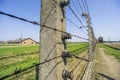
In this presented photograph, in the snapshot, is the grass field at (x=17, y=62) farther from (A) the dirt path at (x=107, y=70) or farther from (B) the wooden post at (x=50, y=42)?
(A) the dirt path at (x=107, y=70)

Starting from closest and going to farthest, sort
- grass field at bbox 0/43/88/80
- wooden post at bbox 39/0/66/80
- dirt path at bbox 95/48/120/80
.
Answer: wooden post at bbox 39/0/66/80, grass field at bbox 0/43/88/80, dirt path at bbox 95/48/120/80

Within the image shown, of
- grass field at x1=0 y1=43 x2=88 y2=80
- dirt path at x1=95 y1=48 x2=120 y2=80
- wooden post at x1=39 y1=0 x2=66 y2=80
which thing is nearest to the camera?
wooden post at x1=39 y1=0 x2=66 y2=80

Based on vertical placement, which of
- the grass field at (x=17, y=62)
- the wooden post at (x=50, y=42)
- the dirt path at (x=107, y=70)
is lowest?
the dirt path at (x=107, y=70)

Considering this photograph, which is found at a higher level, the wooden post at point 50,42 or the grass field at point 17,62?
the wooden post at point 50,42

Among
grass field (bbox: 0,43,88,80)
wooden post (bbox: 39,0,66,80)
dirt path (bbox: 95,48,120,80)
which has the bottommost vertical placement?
dirt path (bbox: 95,48,120,80)

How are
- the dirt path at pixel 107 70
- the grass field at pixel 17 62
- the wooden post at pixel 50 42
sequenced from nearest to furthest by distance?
the wooden post at pixel 50 42 < the grass field at pixel 17 62 < the dirt path at pixel 107 70

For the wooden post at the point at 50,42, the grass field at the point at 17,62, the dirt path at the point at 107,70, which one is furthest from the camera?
the dirt path at the point at 107,70

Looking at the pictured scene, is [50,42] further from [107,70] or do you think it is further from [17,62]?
[17,62]

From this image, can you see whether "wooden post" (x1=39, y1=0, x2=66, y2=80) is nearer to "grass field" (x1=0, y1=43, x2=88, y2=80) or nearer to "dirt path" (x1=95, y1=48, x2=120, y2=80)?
"grass field" (x1=0, y1=43, x2=88, y2=80)

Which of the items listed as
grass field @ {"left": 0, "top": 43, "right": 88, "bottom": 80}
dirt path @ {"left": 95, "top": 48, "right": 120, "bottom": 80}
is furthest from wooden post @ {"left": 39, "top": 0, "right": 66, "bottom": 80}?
dirt path @ {"left": 95, "top": 48, "right": 120, "bottom": 80}

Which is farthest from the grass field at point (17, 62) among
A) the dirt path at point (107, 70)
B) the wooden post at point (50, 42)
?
the dirt path at point (107, 70)

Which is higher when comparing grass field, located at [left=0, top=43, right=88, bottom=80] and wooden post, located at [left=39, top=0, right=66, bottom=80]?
wooden post, located at [left=39, top=0, right=66, bottom=80]

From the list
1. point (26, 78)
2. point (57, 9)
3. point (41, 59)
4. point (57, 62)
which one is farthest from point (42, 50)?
point (26, 78)

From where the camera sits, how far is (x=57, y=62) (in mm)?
2373
